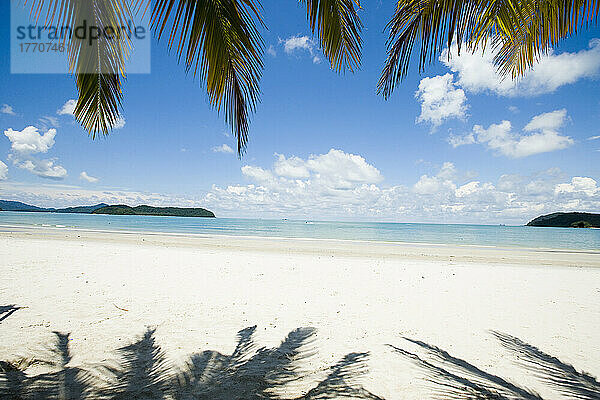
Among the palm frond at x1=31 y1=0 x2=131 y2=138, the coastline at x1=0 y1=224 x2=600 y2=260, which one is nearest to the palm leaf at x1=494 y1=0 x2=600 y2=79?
the palm frond at x1=31 y1=0 x2=131 y2=138

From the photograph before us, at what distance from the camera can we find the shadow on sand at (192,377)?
2701mm

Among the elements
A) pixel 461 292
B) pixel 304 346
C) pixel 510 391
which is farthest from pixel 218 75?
pixel 461 292

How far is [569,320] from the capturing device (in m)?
5.03

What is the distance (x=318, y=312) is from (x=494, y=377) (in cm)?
264

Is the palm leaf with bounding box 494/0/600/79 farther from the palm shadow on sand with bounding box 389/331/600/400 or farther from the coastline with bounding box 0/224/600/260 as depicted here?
the coastline with bounding box 0/224/600/260

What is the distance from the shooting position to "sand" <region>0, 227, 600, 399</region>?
11.8 ft

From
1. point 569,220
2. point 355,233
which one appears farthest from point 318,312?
point 569,220

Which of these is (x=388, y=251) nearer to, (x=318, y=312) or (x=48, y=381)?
(x=318, y=312)

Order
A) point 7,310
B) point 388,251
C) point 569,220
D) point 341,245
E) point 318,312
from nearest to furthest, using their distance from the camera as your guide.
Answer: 1. point 7,310
2. point 318,312
3. point 388,251
4. point 341,245
5. point 569,220

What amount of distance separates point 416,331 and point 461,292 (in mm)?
3102

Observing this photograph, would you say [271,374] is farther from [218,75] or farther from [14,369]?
[218,75]

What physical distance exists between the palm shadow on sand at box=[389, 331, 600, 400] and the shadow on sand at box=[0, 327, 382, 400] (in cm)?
70

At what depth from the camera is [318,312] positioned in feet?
17.1

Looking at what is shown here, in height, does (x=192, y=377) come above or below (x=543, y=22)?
below
